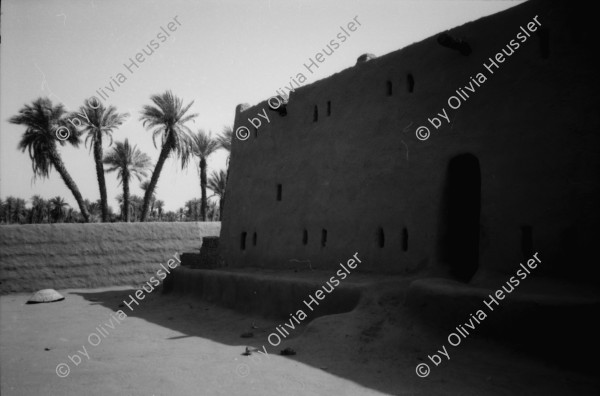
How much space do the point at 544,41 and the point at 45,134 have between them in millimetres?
21727

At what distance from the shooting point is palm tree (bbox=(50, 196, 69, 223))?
4451 cm

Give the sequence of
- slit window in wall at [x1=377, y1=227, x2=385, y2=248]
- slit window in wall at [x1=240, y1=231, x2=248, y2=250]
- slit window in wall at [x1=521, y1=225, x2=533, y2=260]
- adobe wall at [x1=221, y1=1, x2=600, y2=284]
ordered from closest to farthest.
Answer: adobe wall at [x1=221, y1=1, x2=600, y2=284]
slit window in wall at [x1=521, y1=225, x2=533, y2=260]
slit window in wall at [x1=377, y1=227, x2=385, y2=248]
slit window in wall at [x1=240, y1=231, x2=248, y2=250]

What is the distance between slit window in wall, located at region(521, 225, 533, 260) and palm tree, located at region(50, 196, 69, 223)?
156ft

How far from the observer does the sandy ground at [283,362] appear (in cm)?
461

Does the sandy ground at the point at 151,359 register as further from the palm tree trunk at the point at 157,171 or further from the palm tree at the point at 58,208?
the palm tree at the point at 58,208

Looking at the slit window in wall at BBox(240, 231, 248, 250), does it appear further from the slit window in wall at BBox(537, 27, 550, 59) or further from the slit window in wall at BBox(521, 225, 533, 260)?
the slit window in wall at BBox(537, 27, 550, 59)

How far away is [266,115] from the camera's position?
12.7m

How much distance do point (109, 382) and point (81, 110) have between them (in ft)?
67.6

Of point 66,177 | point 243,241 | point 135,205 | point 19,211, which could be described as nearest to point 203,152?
point 66,177

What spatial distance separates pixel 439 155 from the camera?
25.8 feet

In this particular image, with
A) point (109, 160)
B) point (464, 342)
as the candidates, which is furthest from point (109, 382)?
point (109, 160)

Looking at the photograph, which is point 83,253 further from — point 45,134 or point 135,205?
point 135,205

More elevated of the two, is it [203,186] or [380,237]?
[203,186]

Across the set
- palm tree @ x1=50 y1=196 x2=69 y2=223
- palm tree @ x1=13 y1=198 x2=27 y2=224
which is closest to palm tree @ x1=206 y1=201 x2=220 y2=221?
palm tree @ x1=50 y1=196 x2=69 y2=223
